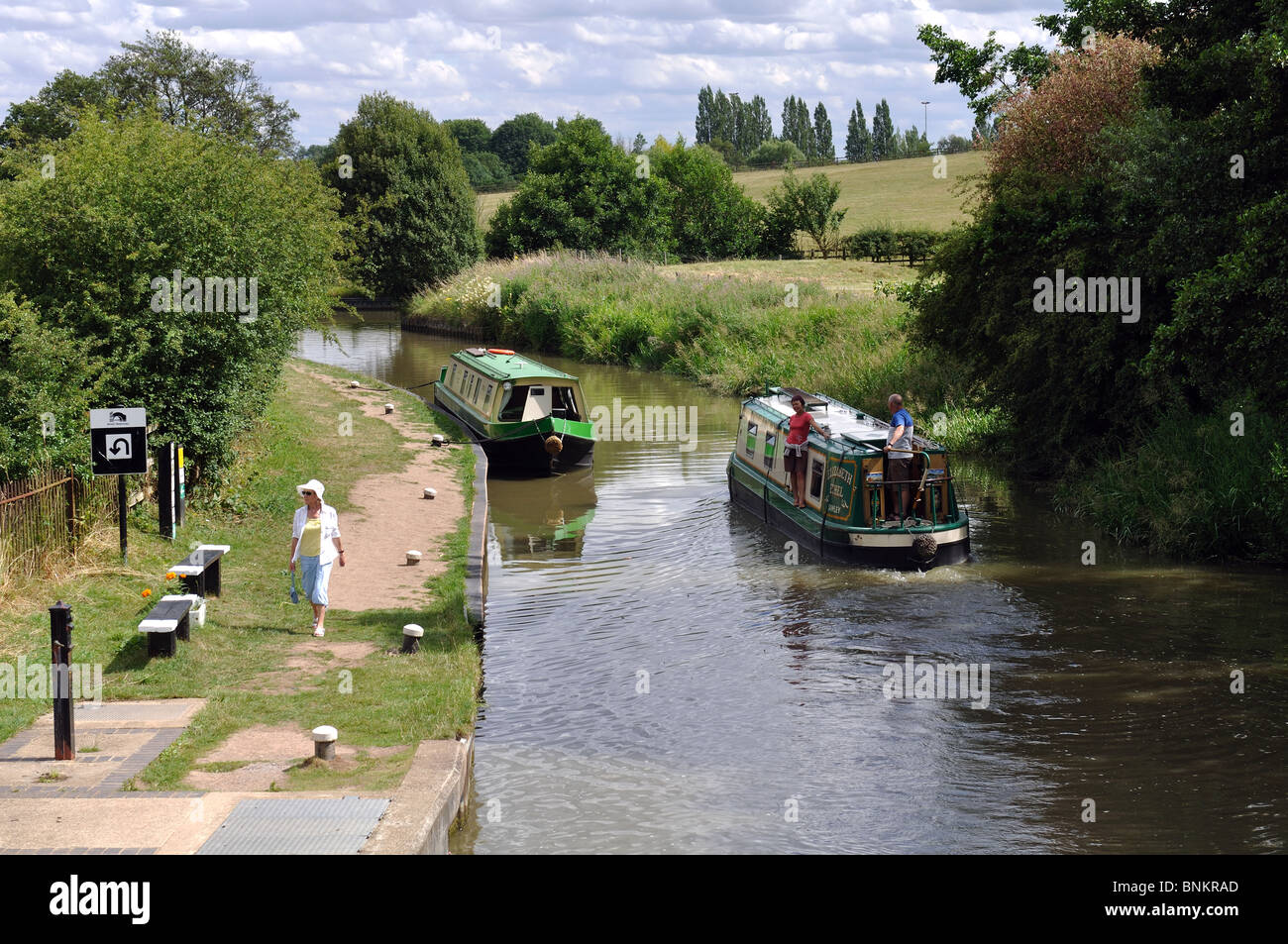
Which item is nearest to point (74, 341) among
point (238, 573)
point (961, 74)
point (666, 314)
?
point (238, 573)

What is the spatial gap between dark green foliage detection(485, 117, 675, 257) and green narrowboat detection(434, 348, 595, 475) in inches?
1327

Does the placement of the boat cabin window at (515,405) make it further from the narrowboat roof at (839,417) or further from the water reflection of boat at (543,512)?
the narrowboat roof at (839,417)

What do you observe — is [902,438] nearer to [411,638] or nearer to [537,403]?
[411,638]

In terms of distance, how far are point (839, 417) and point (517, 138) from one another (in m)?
155

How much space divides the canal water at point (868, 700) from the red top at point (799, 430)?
1614 mm

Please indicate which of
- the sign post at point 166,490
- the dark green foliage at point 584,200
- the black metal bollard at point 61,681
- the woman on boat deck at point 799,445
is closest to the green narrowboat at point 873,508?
the woman on boat deck at point 799,445

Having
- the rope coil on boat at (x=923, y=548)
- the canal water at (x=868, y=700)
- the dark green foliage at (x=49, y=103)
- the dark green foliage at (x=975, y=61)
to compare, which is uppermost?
the dark green foliage at (x=49, y=103)

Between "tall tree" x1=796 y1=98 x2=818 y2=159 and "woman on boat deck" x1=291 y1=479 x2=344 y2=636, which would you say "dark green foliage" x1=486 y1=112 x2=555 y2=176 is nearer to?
"tall tree" x1=796 y1=98 x2=818 y2=159

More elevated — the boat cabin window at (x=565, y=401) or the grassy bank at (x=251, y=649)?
the boat cabin window at (x=565, y=401)

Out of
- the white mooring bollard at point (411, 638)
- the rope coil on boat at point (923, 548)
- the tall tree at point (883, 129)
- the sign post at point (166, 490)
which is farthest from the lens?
the tall tree at point (883, 129)

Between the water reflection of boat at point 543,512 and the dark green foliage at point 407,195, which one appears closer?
the water reflection of boat at point 543,512

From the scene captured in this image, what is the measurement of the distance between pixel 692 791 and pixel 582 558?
8.60 meters

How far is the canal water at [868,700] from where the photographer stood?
958cm
